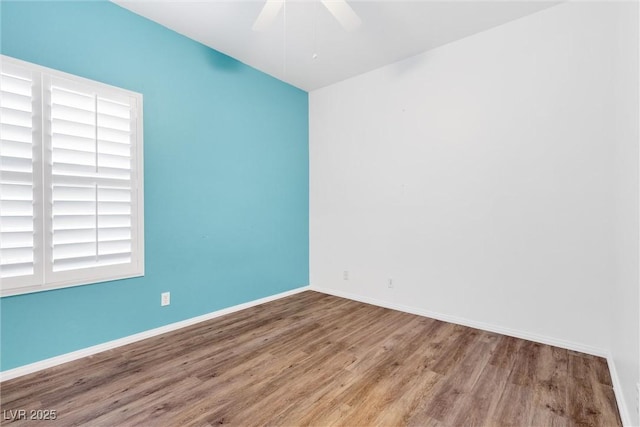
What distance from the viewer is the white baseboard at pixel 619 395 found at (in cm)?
157

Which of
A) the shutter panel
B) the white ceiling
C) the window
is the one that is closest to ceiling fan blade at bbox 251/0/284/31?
the white ceiling

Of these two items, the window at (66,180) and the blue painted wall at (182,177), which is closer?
the window at (66,180)

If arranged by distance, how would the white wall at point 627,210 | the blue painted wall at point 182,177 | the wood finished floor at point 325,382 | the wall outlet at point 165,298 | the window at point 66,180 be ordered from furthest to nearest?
the wall outlet at point 165,298
the blue painted wall at point 182,177
the window at point 66,180
the wood finished floor at point 325,382
the white wall at point 627,210

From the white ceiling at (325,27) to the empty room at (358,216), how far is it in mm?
25

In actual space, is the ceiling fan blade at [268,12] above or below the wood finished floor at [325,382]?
above

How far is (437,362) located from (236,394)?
1.49 metres

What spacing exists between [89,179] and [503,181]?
357 centimetres

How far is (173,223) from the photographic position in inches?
111

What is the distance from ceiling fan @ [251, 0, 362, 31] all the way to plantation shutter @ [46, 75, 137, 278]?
137 cm

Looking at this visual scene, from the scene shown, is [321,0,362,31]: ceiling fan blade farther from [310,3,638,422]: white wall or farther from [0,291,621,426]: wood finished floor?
[0,291,621,426]: wood finished floor

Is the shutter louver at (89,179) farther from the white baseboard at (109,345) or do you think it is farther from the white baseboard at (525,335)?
the white baseboard at (525,335)

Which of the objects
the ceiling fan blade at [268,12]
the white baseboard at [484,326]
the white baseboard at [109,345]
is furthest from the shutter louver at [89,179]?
the white baseboard at [484,326]

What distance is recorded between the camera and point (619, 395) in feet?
5.80

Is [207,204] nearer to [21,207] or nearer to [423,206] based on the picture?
[21,207]
